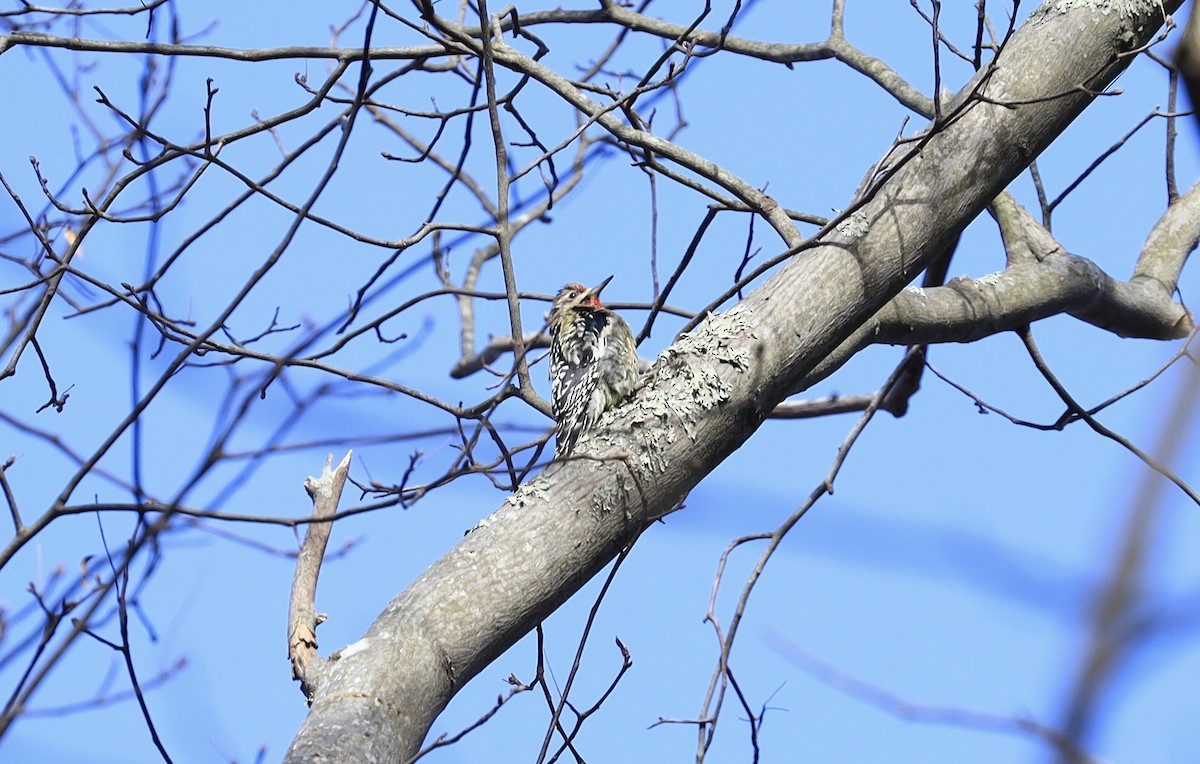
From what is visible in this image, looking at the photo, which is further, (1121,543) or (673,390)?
(673,390)

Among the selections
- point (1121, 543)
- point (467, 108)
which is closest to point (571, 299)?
point (467, 108)

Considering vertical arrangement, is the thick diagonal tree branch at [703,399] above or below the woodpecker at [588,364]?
below

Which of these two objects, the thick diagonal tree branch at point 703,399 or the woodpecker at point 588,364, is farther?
the woodpecker at point 588,364

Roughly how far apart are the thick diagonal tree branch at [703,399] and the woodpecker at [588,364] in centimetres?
129

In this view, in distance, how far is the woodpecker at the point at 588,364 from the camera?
453 cm

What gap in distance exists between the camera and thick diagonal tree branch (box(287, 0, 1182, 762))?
8.01ft

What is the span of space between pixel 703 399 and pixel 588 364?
2.04 m

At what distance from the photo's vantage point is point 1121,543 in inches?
28.9

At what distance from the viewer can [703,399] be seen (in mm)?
2822

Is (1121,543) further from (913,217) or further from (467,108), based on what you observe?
(467,108)

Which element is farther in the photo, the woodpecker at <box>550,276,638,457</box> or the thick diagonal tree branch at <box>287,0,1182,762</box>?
the woodpecker at <box>550,276,638,457</box>

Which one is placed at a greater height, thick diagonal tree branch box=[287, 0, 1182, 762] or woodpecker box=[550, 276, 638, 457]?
woodpecker box=[550, 276, 638, 457]

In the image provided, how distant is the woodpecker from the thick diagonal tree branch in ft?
4.22

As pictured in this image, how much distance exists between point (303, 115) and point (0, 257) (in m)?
1.08
